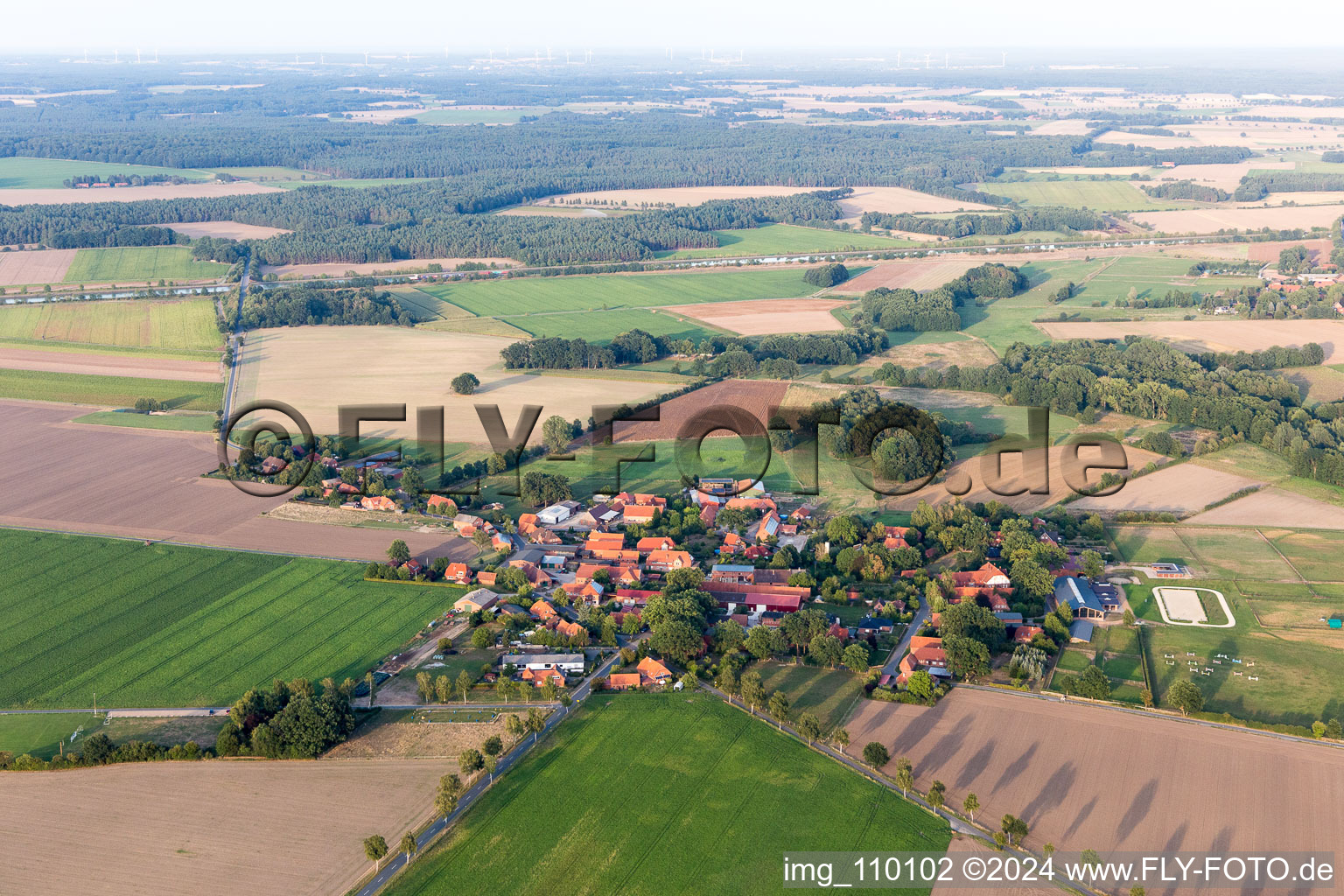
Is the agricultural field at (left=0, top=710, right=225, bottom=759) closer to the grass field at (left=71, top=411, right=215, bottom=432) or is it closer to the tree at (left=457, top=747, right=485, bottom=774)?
the tree at (left=457, top=747, right=485, bottom=774)

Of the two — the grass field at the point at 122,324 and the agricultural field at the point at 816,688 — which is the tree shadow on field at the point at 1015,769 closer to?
the agricultural field at the point at 816,688

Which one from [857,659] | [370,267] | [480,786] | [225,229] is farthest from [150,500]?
[225,229]

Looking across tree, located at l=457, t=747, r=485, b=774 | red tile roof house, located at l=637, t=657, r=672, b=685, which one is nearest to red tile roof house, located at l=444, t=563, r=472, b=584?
red tile roof house, located at l=637, t=657, r=672, b=685

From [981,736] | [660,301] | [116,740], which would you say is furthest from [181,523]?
[660,301]

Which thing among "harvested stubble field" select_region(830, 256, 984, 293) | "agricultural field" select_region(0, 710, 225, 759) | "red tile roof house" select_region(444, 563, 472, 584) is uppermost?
"harvested stubble field" select_region(830, 256, 984, 293)

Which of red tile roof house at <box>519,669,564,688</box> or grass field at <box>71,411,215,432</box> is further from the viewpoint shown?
grass field at <box>71,411,215,432</box>

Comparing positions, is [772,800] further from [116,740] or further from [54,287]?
[54,287]

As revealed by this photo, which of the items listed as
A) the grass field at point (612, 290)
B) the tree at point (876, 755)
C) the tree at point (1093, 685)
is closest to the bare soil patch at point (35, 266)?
the grass field at point (612, 290)
